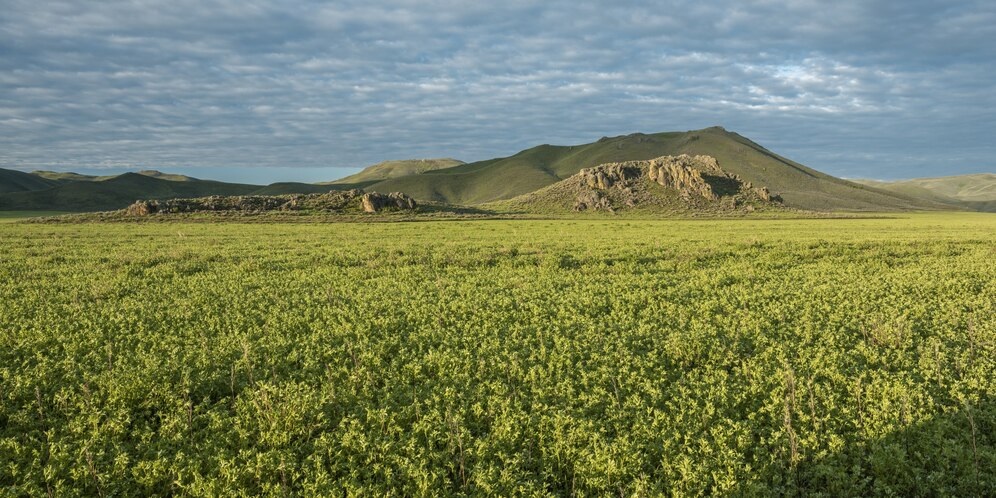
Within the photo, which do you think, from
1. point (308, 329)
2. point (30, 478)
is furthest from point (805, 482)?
point (308, 329)

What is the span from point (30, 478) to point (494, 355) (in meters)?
8.00

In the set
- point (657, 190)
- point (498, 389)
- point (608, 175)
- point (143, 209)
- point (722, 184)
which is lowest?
point (498, 389)

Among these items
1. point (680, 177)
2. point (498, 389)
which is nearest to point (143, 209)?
point (498, 389)

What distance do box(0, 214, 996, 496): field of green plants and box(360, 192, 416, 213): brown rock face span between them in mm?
73779

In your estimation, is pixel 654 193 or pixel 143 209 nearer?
pixel 143 209

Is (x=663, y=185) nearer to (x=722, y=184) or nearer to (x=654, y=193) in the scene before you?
(x=654, y=193)

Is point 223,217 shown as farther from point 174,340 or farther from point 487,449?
point 487,449

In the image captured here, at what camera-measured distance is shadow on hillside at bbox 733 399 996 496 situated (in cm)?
716

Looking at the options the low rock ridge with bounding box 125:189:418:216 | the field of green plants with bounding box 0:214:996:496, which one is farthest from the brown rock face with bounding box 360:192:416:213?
the field of green plants with bounding box 0:214:996:496

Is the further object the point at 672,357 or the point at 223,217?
the point at 223,217

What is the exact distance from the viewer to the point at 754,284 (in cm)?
2142

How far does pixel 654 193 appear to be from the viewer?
131875mm

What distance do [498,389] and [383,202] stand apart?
89.8m

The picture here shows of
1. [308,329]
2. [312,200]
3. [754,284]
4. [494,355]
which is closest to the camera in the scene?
[494,355]
